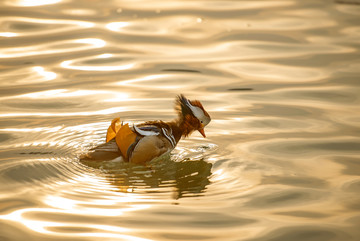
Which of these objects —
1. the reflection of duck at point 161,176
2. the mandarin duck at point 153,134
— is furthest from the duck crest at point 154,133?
the reflection of duck at point 161,176

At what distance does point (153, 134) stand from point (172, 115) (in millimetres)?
1319

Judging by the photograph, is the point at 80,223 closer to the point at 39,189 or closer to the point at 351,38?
the point at 39,189

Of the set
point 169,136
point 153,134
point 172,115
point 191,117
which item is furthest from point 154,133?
point 172,115

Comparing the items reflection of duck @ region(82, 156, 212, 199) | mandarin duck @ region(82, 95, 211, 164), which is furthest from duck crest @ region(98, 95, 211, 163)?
reflection of duck @ region(82, 156, 212, 199)

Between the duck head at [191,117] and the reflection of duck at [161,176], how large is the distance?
39 centimetres

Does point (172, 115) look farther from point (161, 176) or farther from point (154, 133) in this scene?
point (161, 176)

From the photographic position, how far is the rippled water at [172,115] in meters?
5.26

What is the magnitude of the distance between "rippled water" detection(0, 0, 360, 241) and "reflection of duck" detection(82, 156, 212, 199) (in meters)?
0.02

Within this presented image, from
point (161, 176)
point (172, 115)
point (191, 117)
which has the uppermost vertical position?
point (191, 117)

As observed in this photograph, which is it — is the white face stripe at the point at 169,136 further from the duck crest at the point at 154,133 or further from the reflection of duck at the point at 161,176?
the reflection of duck at the point at 161,176

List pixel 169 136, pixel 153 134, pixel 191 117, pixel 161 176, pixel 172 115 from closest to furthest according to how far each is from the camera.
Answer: pixel 161 176 < pixel 153 134 < pixel 169 136 < pixel 191 117 < pixel 172 115

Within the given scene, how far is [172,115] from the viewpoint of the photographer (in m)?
7.58

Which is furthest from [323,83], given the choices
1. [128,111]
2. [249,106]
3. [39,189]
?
[39,189]

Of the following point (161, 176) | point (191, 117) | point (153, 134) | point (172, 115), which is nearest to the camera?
point (161, 176)
